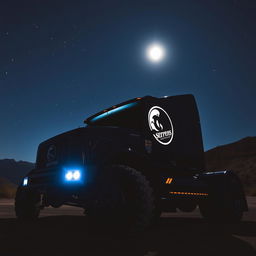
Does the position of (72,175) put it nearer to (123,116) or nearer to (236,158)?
(123,116)

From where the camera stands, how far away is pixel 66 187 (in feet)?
16.4

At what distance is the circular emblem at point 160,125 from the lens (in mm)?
5855

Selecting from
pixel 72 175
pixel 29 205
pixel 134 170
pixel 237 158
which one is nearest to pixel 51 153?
pixel 72 175

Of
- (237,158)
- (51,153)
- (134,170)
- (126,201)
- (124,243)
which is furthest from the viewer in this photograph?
(237,158)

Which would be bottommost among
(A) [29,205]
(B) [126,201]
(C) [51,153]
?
(A) [29,205]

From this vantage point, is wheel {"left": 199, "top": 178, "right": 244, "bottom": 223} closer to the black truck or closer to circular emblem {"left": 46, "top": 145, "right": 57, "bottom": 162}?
the black truck

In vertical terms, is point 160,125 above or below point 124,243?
above

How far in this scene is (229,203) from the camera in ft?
20.7

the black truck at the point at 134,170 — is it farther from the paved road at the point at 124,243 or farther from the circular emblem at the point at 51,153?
the paved road at the point at 124,243

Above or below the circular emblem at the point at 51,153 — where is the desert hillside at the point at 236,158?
above

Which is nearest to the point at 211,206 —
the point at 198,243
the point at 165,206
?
the point at 165,206

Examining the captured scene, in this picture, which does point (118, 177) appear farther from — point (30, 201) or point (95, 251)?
point (30, 201)

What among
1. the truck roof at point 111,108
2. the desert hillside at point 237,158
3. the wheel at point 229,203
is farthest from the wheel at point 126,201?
the desert hillside at point 237,158

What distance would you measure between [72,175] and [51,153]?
1201mm
